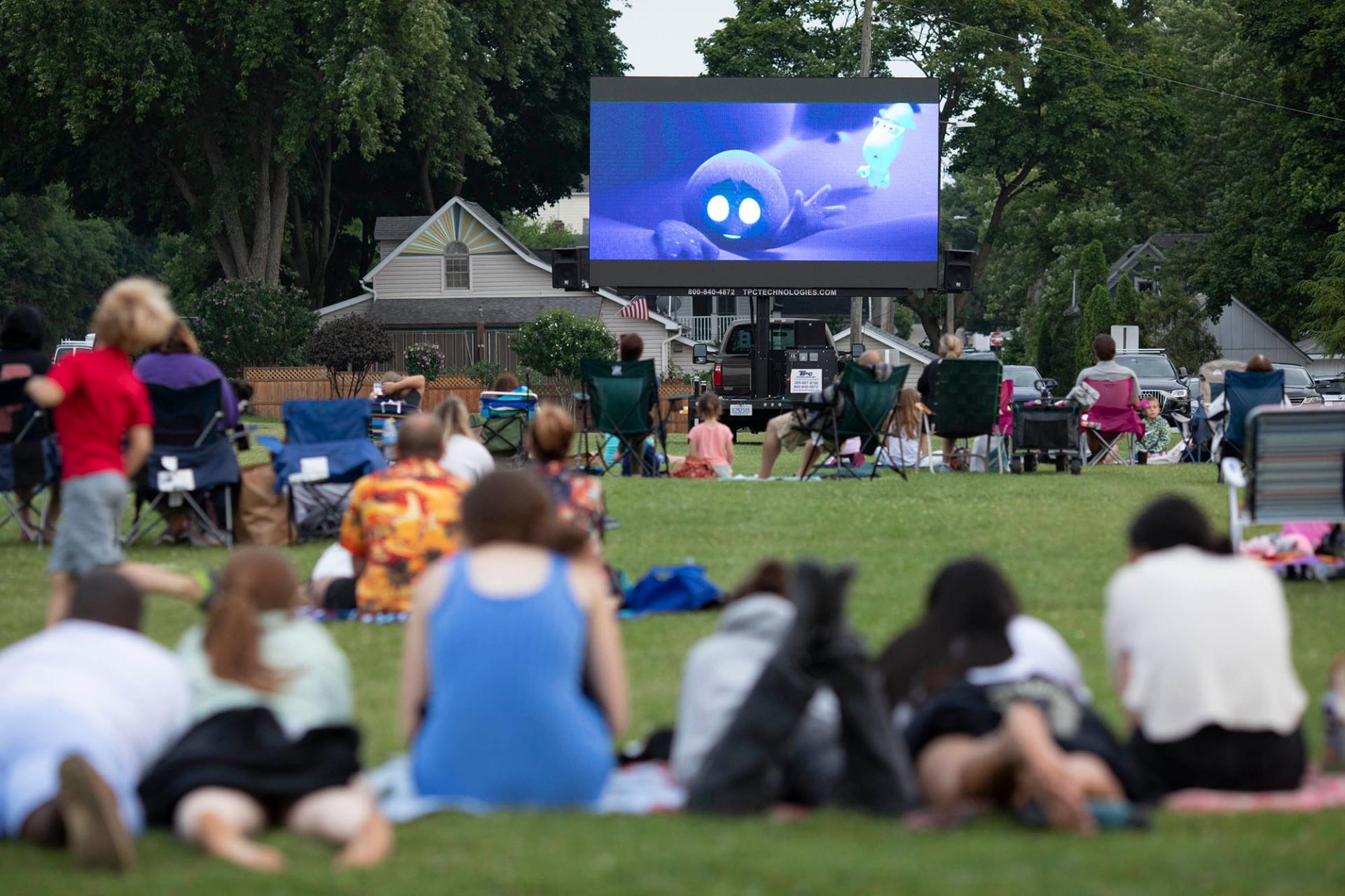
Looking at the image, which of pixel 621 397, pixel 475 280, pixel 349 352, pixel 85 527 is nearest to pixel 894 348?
pixel 475 280

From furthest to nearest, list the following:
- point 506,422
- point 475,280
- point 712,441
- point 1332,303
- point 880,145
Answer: point 475,280
point 1332,303
point 880,145
point 712,441
point 506,422

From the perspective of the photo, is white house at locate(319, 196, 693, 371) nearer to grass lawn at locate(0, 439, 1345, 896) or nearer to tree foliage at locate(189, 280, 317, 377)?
tree foliage at locate(189, 280, 317, 377)

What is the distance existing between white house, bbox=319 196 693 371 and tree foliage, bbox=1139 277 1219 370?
47.1 ft

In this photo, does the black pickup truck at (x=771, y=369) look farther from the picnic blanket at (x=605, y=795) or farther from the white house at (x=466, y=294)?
the white house at (x=466, y=294)

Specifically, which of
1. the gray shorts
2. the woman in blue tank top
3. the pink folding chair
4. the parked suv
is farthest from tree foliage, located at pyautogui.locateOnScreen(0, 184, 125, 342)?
the woman in blue tank top

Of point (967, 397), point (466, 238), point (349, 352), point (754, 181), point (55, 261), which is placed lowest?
point (967, 397)

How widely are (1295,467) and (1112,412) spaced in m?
10.1

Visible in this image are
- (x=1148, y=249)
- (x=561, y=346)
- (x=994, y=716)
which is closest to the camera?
(x=994, y=716)

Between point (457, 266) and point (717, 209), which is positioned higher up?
point (457, 266)

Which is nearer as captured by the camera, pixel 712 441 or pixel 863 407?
pixel 863 407

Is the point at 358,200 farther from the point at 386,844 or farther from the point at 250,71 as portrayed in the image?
the point at 386,844

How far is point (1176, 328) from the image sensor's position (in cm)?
5147

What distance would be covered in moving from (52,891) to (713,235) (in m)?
21.8

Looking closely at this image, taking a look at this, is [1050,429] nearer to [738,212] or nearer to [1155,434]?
[1155,434]
